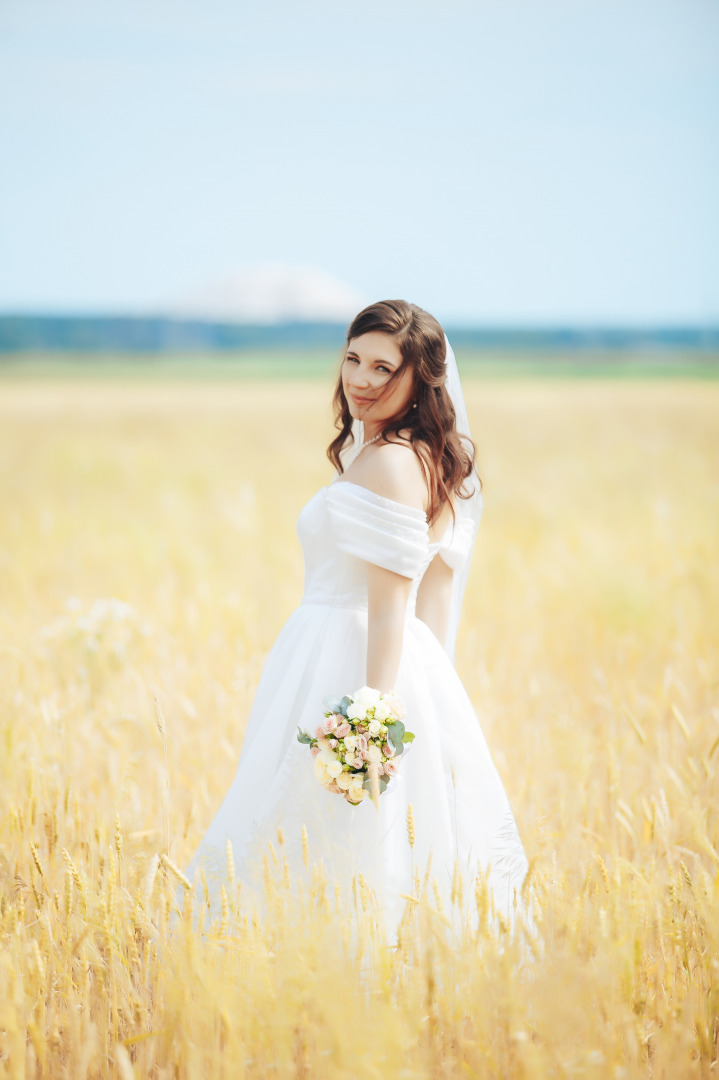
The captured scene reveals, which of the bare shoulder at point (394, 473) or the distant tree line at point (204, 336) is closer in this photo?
the bare shoulder at point (394, 473)

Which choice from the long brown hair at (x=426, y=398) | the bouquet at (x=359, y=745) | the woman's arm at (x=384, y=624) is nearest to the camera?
the bouquet at (x=359, y=745)

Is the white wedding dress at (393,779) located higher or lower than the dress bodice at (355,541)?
lower

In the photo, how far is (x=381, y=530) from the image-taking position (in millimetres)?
2148

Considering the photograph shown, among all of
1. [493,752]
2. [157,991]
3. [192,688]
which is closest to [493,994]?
[157,991]

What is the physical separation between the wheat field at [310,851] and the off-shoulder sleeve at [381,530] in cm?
65

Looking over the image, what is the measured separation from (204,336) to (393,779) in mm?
116788

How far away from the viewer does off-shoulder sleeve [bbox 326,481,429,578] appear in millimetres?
2145

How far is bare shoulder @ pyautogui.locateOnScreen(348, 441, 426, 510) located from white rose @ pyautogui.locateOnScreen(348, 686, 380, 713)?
1.66 ft

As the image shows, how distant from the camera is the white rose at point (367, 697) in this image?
2.01m

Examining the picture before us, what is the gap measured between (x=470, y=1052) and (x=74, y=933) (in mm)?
1013

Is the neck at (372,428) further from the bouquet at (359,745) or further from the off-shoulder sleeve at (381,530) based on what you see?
the bouquet at (359,745)

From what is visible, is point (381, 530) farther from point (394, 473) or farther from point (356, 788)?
point (356, 788)

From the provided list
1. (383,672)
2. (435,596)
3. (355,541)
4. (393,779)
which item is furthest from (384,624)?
(435,596)

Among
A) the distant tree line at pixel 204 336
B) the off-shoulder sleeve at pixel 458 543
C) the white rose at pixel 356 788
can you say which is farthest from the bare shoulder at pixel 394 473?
the distant tree line at pixel 204 336
